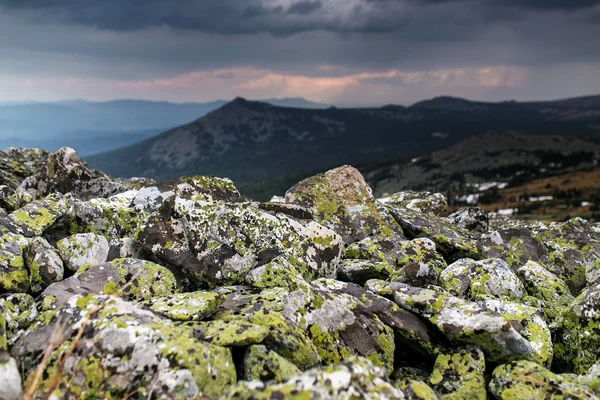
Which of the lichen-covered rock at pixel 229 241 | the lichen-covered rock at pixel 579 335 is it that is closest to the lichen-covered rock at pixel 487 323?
the lichen-covered rock at pixel 579 335

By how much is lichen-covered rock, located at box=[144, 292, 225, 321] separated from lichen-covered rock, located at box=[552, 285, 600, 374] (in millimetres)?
10119

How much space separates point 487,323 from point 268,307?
19.2 feet

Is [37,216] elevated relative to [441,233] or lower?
elevated

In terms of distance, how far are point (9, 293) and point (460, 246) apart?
652 inches

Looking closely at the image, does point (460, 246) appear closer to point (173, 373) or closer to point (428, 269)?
point (428, 269)

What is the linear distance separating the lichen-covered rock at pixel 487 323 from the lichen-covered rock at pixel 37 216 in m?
12.4

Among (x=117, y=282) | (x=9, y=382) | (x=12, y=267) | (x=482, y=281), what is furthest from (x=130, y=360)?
(x=482, y=281)

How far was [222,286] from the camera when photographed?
12.3 m

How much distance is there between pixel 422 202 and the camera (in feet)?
81.5

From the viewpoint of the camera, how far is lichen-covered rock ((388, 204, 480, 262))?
54.7 ft

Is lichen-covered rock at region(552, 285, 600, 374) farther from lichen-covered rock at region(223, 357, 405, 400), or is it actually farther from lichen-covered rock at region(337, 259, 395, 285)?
lichen-covered rock at region(223, 357, 405, 400)

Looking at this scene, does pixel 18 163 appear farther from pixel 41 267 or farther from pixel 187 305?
pixel 187 305

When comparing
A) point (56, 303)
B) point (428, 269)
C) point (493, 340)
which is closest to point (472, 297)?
point (428, 269)

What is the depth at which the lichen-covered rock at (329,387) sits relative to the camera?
20.3 ft
